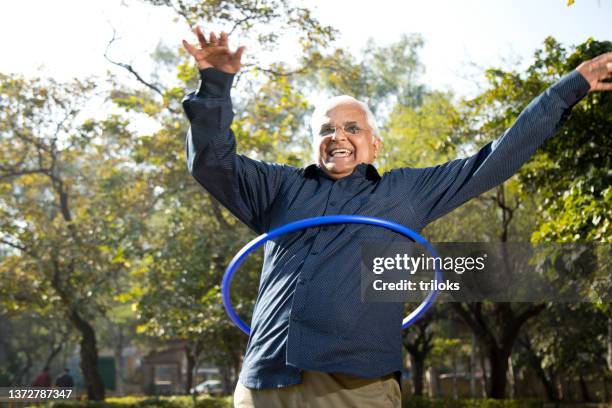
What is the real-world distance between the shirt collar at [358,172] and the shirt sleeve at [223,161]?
10 cm

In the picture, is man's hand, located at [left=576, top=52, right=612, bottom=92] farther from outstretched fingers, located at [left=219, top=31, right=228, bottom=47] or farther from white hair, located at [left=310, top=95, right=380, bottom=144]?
outstretched fingers, located at [left=219, top=31, right=228, bottom=47]

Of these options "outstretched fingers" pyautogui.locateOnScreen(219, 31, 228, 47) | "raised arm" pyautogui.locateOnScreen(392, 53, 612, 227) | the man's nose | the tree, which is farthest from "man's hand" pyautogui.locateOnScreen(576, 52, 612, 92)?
the tree

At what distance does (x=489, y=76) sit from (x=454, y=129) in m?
2.35

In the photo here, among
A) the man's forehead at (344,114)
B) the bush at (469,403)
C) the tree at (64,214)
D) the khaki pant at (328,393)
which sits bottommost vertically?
the bush at (469,403)

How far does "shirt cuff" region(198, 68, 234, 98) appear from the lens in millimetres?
2611

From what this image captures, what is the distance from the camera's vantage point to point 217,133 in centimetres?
266

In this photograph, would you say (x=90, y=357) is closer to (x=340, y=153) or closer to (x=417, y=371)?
(x=417, y=371)

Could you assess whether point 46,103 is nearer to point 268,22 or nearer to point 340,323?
point 268,22

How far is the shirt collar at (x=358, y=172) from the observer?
2910 millimetres

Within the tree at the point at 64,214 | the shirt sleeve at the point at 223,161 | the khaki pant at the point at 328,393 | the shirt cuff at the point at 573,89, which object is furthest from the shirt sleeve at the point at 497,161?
the tree at the point at 64,214

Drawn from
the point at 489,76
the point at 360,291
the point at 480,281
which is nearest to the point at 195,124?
the point at 360,291

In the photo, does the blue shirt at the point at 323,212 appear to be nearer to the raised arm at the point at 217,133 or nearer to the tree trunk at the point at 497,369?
the raised arm at the point at 217,133

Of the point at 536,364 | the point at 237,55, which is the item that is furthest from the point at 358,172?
the point at 536,364

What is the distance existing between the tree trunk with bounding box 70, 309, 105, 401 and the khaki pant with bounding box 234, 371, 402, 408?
17962mm
